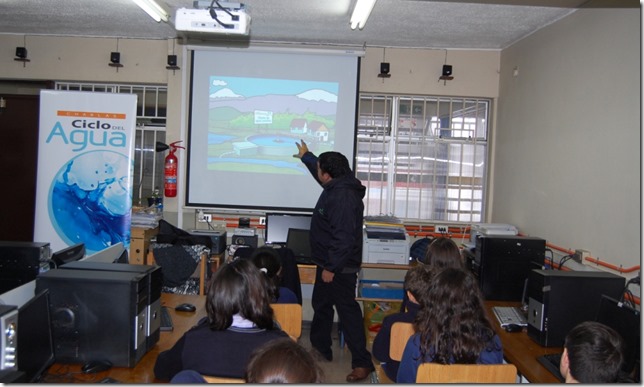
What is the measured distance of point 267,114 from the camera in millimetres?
5738

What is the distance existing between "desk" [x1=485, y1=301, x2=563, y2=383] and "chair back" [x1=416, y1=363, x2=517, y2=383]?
17.0 inches

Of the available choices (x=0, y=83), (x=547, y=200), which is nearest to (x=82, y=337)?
(x=547, y=200)

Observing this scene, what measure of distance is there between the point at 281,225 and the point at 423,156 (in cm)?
175

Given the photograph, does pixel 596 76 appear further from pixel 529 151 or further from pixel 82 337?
pixel 82 337

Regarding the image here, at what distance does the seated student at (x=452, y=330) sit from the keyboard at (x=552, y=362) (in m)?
0.36

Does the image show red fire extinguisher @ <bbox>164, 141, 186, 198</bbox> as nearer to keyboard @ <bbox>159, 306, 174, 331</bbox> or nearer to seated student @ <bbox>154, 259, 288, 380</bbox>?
keyboard @ <bbox>159, 306, 174, 331</bbox>

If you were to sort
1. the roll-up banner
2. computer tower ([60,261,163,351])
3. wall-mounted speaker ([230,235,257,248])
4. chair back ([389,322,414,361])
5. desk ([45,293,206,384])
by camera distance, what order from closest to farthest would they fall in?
1. desk ([45,293,206,384])
2. computer tower ([60,261,163,351])
3. chair back ([389,322,414,361])
4. the roll-up banner
5. wall-mounted speaker ([230,235,257,248])

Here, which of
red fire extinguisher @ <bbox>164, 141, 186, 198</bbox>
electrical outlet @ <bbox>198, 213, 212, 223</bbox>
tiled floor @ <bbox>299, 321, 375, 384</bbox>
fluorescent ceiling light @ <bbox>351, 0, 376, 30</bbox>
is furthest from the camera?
electrical outlet @ <bbox>198, 213, 212, 223</bbox>

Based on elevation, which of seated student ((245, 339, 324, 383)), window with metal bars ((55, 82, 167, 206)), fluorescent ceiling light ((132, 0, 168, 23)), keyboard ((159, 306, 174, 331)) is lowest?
keyboard ((159, 306, 174, 331))

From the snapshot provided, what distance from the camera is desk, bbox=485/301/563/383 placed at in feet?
7.98

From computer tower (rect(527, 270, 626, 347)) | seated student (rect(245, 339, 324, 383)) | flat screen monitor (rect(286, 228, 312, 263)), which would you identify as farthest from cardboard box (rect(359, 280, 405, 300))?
seated student (rect(245, 339, 324, 383))

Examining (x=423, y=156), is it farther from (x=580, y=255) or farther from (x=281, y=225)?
(x=580, y=255)

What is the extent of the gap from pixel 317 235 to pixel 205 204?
2075mm

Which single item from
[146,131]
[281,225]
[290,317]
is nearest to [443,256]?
[290,317]
